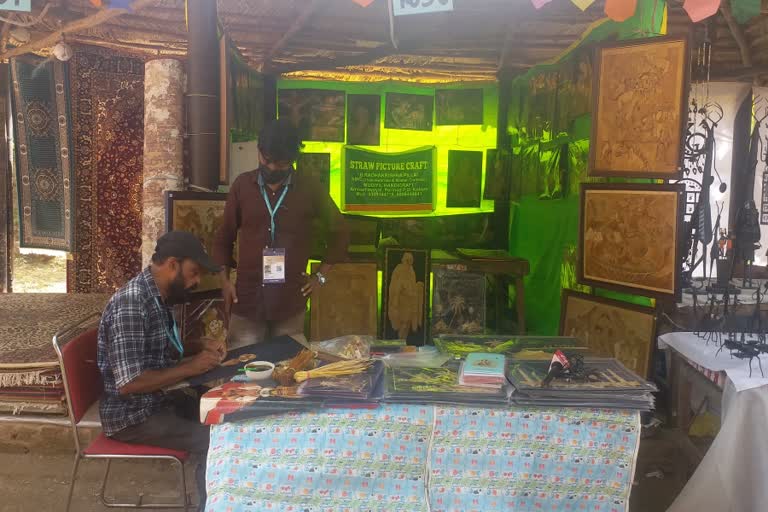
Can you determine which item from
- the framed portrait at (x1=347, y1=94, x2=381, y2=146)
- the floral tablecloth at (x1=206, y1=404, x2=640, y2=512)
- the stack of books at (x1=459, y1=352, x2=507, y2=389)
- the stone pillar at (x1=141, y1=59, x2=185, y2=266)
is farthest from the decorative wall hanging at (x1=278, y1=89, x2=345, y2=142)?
the floral tablecloth at (x1=206, y1=404, x2=640, y2=512)

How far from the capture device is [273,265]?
10.6ft

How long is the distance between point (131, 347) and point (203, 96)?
6.98 ft

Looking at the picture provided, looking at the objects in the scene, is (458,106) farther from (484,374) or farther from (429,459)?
(429,459)

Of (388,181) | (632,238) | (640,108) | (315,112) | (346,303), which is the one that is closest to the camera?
(640,108)

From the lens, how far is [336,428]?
7.00 ft

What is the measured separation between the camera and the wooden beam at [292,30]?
482 cm

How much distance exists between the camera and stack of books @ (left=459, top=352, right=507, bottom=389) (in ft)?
7.43

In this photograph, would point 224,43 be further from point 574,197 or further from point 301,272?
point 574,197

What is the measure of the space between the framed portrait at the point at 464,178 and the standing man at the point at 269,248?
9.30 feet

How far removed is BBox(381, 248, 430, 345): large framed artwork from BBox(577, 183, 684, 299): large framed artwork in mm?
1556

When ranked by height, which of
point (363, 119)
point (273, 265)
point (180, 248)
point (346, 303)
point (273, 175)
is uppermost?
point (363, 119)

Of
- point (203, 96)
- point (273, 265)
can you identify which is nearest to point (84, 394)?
point (273, 265)

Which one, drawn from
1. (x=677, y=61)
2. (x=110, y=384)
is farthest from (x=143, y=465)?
(x=677, y=61)

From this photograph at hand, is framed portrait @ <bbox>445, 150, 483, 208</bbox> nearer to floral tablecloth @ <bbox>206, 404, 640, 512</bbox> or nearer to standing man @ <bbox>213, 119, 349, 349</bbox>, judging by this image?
standing man @ <bbox>213, 119, 349, 349</bbox>
